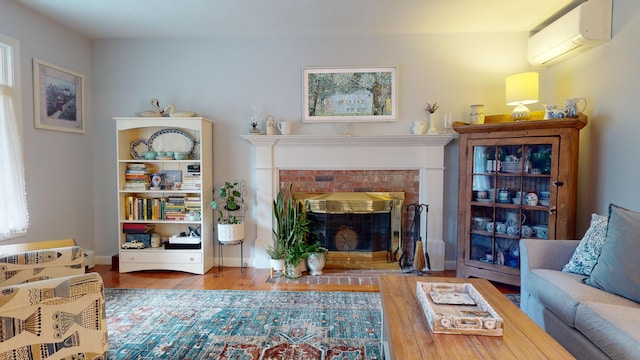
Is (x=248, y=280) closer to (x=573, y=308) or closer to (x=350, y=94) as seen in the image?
(x=350, y=94)

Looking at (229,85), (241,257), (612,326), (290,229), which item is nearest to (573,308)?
(612,326)

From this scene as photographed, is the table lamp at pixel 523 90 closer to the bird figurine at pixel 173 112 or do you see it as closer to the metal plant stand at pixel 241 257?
the metal plant stand at pixel 241 257

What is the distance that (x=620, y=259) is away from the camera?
1.74 m

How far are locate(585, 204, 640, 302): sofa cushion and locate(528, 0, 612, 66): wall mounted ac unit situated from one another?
4.93ft

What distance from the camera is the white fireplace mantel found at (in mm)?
3414

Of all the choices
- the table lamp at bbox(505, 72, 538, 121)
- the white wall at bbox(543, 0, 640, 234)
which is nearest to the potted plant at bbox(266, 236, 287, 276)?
the table lamp at bbox(505, 72, 538, 121)

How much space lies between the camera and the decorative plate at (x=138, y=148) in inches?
141

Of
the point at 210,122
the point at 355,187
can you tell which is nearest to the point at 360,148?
the point at 355,187

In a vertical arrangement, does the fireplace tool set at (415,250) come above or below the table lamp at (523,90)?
below

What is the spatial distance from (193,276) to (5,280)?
164cm

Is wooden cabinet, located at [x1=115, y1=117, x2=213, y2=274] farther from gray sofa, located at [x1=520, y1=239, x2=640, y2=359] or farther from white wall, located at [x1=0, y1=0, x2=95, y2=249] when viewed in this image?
gray sofa, located at [x1=520, y1=239, x2=640, y2=359]

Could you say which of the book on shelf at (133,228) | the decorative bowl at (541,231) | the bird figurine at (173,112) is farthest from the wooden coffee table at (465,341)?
the book on shelf at (133,228)

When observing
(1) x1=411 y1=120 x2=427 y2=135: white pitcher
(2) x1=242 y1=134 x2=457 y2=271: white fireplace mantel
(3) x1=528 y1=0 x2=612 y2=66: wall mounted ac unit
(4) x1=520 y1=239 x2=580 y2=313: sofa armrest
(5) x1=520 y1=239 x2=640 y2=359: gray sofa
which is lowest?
(5) x1=520 y1=239 x2=640 y2=359: gray sofa

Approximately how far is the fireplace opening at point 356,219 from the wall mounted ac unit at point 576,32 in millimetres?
1898
